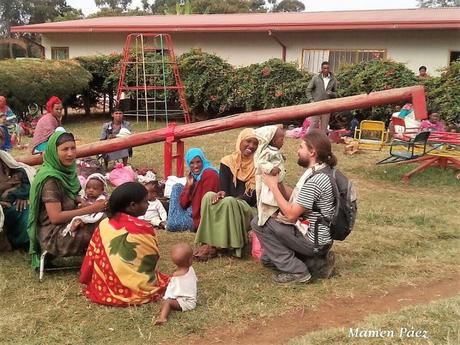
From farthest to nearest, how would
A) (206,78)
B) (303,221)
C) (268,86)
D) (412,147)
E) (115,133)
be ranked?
(206,78)
(268,86)
(115,133)
(412,147)
(303,221)

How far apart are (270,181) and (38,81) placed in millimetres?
11410

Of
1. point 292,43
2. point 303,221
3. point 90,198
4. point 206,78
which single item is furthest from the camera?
point 292,43

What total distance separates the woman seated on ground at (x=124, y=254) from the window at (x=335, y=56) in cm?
1189

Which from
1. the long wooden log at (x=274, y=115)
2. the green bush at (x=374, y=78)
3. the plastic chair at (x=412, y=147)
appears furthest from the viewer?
the green bush at (x=374, y=78)

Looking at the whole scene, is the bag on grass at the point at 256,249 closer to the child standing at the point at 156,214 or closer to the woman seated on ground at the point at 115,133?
the child standing at the point at 156,214

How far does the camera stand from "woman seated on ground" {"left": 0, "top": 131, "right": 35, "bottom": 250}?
466 centimetres

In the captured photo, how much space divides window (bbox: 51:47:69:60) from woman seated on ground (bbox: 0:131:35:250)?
1601 centimetres

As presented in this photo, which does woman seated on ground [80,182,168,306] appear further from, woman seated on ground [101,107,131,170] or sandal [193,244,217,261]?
woman seated on ground [101,107,131,170]

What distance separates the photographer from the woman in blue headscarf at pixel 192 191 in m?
5.28

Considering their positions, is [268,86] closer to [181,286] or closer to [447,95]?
[447,95]

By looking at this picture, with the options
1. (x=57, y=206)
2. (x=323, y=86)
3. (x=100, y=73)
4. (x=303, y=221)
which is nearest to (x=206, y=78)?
(x=100, y=73)

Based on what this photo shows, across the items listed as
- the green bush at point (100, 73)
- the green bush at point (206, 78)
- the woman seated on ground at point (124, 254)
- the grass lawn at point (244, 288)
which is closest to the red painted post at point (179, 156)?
the grass lawn at point (244, 288)

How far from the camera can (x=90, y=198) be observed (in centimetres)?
462

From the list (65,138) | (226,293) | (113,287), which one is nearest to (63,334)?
(113,287)
